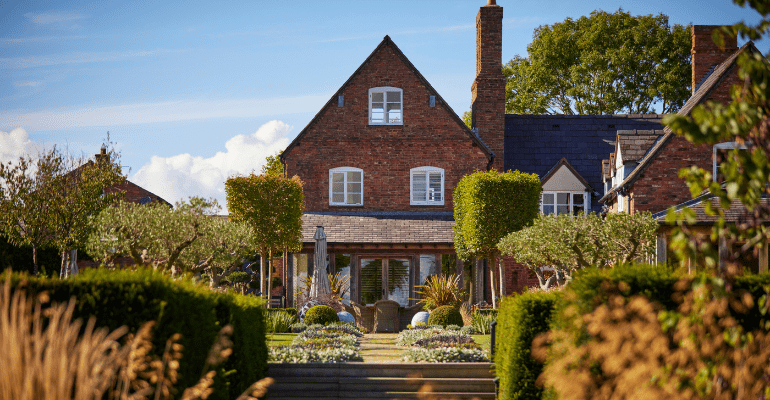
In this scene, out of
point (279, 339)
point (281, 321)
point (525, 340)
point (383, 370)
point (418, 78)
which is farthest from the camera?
point (418, 78)

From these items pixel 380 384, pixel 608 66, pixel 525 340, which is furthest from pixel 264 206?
pixel 608 66

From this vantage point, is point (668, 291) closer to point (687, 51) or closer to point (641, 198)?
point (641, 198)

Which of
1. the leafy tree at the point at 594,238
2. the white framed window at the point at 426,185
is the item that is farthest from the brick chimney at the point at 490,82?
the leafy tree at the point at 594,238

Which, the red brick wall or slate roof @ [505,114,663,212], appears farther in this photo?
slate roof @ [505,114,663,212]

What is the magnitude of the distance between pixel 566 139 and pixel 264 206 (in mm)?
13148

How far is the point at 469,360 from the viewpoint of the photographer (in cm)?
1257

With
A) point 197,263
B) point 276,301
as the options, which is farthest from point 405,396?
point 276,301

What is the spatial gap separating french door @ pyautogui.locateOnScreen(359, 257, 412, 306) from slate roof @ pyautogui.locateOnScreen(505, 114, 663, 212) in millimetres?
6058

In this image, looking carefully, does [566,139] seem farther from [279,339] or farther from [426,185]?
[279,339]

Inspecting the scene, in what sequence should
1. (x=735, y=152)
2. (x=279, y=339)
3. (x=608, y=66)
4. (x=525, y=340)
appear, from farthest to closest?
(x=608, y=66) → (x=279, y=339) → (x=525, y=340) → (x=735, y=152)

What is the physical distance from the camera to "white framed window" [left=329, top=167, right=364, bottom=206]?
26.5 metres

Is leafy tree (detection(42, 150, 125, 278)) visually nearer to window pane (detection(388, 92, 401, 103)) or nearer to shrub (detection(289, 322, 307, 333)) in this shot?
shrub (detection(289, 322, 307, 333))

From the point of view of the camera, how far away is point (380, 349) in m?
14.8

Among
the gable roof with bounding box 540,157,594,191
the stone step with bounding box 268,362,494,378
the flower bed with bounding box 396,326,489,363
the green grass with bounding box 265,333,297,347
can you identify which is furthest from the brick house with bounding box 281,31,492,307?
the stone step with bounding box 268,362,494,378
